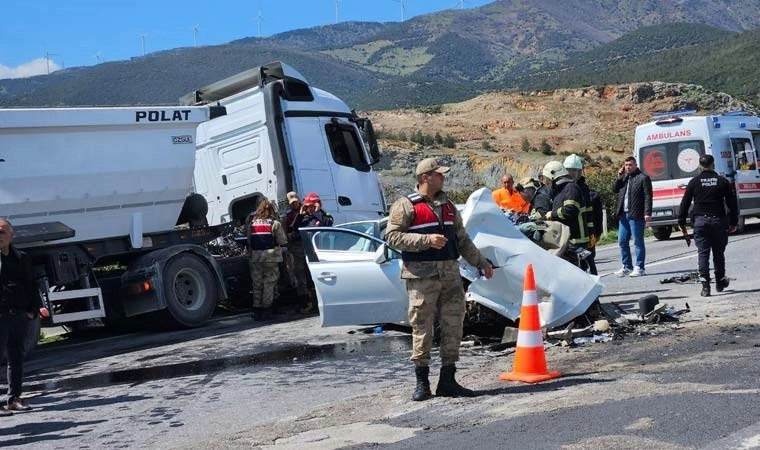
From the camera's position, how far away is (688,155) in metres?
21.0

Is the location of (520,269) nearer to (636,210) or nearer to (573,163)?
(573,163)

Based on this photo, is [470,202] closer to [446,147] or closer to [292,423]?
[292,423]

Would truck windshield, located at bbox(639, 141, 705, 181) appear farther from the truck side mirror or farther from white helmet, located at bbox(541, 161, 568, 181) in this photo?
white helmet, located at bbox(541, 161, 568, 181)

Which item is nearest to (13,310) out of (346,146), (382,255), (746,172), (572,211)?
(382,255)

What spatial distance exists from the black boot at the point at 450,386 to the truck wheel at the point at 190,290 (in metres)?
6.78

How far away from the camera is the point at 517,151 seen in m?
56.6

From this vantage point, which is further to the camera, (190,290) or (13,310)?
(190,290)

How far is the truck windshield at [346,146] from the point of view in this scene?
15906 mm

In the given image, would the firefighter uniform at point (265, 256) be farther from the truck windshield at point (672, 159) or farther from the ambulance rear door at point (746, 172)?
the ambulance rear door at point (746, 172)

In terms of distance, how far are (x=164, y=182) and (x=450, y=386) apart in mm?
7472

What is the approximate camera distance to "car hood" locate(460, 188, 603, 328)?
30.6ft

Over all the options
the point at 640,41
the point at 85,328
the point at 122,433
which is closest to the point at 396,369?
the point at 122,433

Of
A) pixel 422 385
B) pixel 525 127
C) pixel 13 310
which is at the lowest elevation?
pixel 422 385

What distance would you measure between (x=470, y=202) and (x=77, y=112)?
5.78m
